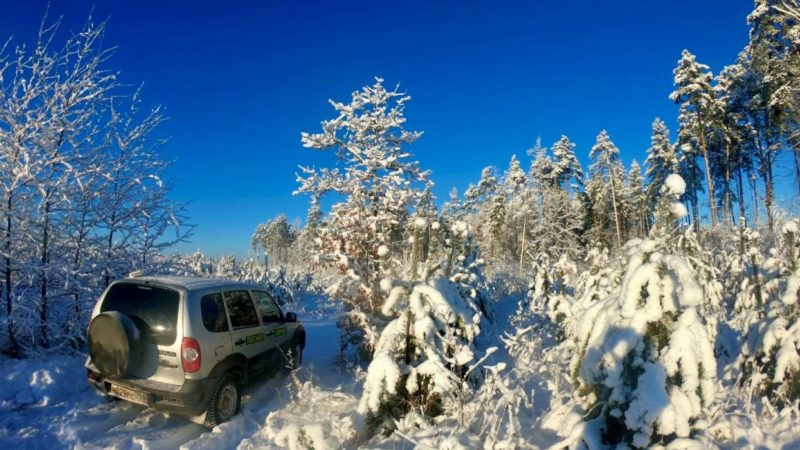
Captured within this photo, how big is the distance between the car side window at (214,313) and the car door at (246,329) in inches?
5.0

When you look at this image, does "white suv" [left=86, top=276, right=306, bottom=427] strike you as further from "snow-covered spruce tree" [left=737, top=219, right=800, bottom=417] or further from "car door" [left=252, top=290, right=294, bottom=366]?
"snow-covered spruce tree" [left=737, top=219, right=800, bottom=417]

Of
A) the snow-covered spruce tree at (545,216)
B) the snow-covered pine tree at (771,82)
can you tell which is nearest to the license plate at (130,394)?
the snow-covered pine tree at (771,82)

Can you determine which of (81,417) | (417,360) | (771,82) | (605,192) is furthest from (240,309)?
(605,192)

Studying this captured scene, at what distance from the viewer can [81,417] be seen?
5.54 m

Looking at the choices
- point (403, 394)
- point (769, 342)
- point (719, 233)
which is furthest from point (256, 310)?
point (719, 233)

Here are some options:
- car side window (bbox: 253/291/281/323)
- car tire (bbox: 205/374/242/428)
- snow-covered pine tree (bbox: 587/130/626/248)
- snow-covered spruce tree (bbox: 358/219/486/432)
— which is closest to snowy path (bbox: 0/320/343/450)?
car tire (bbox: 205/374/242/428)

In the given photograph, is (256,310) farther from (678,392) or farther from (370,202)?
(678,392)

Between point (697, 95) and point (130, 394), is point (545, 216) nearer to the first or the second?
point (697, 95)

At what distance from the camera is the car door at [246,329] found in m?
6.07

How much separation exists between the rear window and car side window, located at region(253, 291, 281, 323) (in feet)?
5.29

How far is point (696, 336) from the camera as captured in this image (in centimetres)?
329

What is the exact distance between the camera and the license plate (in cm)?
516

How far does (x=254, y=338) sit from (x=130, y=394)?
5.43 feet

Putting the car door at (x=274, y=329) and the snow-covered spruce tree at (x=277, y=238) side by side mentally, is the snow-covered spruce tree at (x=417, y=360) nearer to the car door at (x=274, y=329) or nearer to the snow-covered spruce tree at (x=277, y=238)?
the car door at (x=274, y=329)
